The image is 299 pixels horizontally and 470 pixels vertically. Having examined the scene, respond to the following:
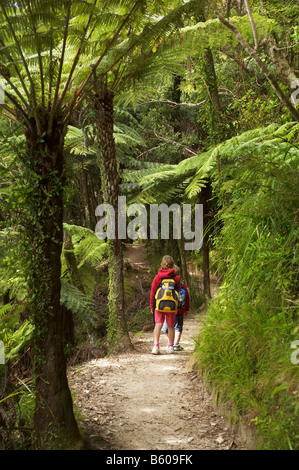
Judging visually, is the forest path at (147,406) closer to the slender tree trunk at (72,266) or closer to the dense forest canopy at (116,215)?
the dense forest canopy at (116,215)

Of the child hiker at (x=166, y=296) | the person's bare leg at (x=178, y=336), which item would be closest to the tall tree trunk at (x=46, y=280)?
the child hiker at (x=166, y=296)

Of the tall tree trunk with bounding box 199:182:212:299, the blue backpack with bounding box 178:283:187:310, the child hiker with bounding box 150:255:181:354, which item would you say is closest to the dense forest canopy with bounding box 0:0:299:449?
the child hiker with bounding box 150:255:181:354

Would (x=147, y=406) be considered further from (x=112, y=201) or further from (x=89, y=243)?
(x=89, y=243)

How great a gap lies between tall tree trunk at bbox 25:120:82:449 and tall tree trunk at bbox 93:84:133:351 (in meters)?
3.04

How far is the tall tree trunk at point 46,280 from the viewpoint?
2951 mm

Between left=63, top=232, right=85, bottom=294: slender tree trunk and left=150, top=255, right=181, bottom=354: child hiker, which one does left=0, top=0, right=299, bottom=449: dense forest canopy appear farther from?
left=63, top=232, right=85, bottom=294: slender tree trunk

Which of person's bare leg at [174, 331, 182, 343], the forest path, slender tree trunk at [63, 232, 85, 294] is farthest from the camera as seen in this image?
slender tree trunk at [63, 232, 85, 294]

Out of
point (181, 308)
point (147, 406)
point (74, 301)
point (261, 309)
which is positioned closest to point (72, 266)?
point (74, 301)

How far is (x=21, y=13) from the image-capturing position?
313cm

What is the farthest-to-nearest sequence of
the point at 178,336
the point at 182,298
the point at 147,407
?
1. the point at 178,336
2. the point at 182,298
3. the point at 147,407

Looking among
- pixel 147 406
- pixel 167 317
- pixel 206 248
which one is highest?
pixel 206 248

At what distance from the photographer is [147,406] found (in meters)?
3.91

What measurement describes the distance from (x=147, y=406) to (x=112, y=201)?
10.1 ft

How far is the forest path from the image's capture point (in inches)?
124
